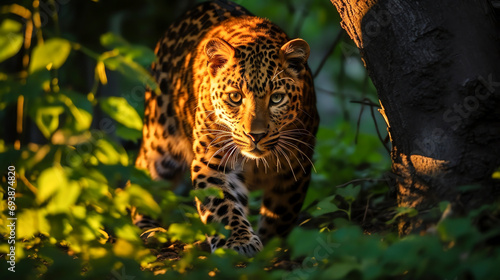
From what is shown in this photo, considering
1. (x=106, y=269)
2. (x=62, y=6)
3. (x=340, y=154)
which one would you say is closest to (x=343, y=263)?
(x=106, y=269)

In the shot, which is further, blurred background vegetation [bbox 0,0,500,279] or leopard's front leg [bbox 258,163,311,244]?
leopard's front leg [bbox 258,163,311,244]

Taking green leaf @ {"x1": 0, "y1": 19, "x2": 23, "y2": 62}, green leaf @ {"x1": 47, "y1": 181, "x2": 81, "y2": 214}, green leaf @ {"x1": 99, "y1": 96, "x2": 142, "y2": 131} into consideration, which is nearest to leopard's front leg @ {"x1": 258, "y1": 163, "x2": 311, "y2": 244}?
green leaf @ {"x1": 99, "y1": 96, "x2": 142, "y2": 131}

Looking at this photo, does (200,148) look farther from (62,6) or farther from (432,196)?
(62,6)

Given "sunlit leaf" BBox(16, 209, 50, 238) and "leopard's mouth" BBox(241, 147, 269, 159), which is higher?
"leopard's mouth" BBox(241, 147, 269, 159)

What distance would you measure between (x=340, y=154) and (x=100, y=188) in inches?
208

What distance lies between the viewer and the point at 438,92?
156 inches

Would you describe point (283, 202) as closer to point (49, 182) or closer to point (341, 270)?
point (341, 270)

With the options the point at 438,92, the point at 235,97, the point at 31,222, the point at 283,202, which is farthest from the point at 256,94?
the point at 31,222

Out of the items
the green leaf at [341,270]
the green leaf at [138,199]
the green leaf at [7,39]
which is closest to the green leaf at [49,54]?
the green leaf at [7,39]

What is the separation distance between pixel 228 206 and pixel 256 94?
953mm

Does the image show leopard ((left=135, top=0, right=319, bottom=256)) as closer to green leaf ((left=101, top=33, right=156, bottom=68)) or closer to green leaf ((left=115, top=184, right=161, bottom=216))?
green leaf ((left=115, top=184, right=161, bottom=216))

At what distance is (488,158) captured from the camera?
3824mm

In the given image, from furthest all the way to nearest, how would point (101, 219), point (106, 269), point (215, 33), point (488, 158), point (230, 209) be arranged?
point (215, 33), point (230, 209), point (488, 158), point (101, 219), point (106, 269)

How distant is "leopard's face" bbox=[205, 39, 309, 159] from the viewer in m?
4.93
